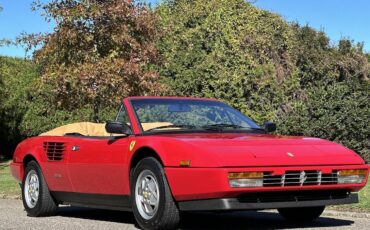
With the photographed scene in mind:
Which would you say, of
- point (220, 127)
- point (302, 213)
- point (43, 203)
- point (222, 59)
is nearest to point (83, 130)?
point (43, 203)

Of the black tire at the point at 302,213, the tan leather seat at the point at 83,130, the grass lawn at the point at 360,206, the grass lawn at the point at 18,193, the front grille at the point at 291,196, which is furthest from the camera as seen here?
the tan leather seat at the point at 83,130

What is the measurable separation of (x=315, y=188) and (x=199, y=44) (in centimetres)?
1376

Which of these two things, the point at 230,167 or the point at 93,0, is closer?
the point at 230,167

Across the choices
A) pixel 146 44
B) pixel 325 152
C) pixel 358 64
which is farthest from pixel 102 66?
pixel 358 64

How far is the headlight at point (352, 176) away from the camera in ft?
21.1

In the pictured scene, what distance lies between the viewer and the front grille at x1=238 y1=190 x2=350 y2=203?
20.1 ft

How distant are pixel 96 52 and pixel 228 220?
290 inches

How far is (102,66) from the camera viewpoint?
1362 centimetres

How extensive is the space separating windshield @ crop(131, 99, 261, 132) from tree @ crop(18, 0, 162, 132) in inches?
229

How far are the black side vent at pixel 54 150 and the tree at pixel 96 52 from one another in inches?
199

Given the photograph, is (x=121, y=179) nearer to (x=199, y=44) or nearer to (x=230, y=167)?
(x=230, y=167)

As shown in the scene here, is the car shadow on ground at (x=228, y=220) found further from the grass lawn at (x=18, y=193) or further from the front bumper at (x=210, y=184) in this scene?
the front bumper at (x=210, y=184)

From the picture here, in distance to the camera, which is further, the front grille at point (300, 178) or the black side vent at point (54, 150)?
the black side vent at point (54, 150)

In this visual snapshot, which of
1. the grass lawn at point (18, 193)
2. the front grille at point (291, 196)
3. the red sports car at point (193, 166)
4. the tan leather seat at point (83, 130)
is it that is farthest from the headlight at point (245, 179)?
the tan leather seat at point (83, 130)
